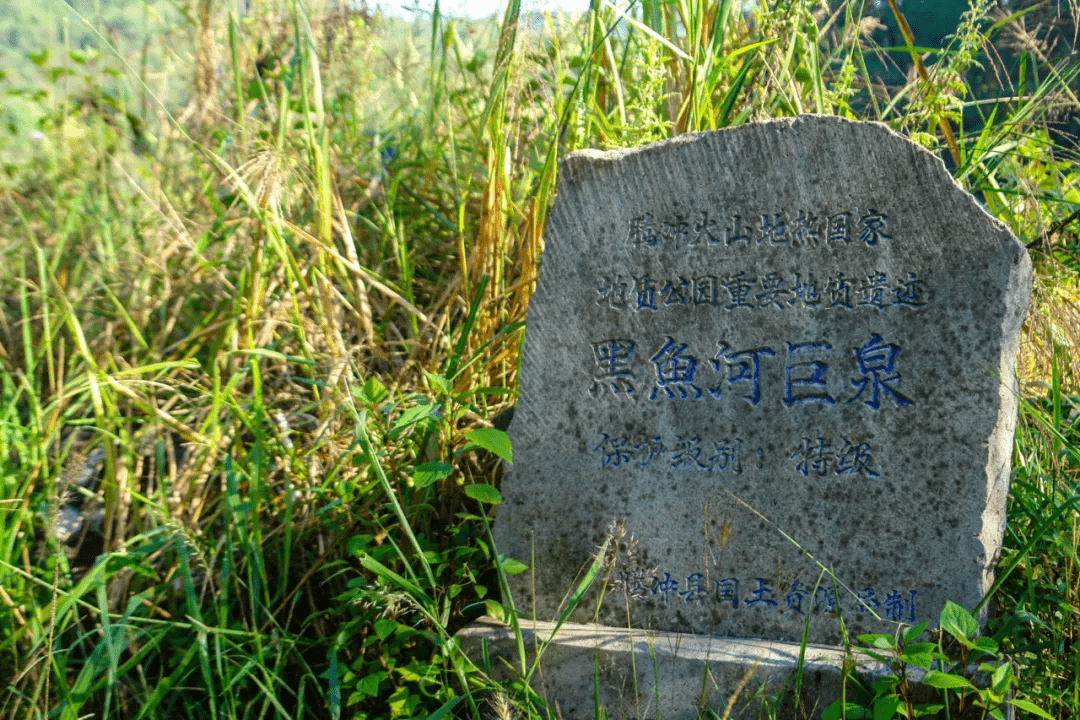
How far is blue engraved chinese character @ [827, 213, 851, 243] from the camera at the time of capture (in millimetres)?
1667

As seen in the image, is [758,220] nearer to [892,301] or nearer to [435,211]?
[892,301]

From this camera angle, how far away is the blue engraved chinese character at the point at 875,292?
5.38ft

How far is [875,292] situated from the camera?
1648mm

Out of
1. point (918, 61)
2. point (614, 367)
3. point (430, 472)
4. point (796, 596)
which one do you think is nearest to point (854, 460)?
point (796, 596)

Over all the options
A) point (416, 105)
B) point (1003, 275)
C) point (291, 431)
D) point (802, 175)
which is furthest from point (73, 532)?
point (1003, 275)

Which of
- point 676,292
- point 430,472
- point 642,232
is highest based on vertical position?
point 642,232

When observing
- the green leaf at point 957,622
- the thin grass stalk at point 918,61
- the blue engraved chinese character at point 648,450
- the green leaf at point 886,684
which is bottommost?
the green leaf at point 886,684

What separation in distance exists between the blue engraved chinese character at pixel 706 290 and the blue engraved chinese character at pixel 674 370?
9 centimetres

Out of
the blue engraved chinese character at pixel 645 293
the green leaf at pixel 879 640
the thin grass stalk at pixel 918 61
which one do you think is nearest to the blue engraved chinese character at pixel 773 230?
the blue engraved chinese character at pixel 645 293

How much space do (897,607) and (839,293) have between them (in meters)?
0.57

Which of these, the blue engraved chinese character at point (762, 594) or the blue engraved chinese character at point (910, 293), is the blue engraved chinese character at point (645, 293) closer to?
the blue engraved chinese character at point (910, 293)

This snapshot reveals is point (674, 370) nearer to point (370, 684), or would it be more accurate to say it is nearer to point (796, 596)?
point (796, 596)

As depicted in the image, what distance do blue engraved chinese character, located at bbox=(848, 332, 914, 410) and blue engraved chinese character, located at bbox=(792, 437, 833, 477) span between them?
0.10 meters

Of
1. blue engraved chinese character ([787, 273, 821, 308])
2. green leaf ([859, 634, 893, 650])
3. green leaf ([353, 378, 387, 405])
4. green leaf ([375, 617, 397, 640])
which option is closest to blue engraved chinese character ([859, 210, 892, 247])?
blue engraved chinese character ([787, 273, 821, 308])
